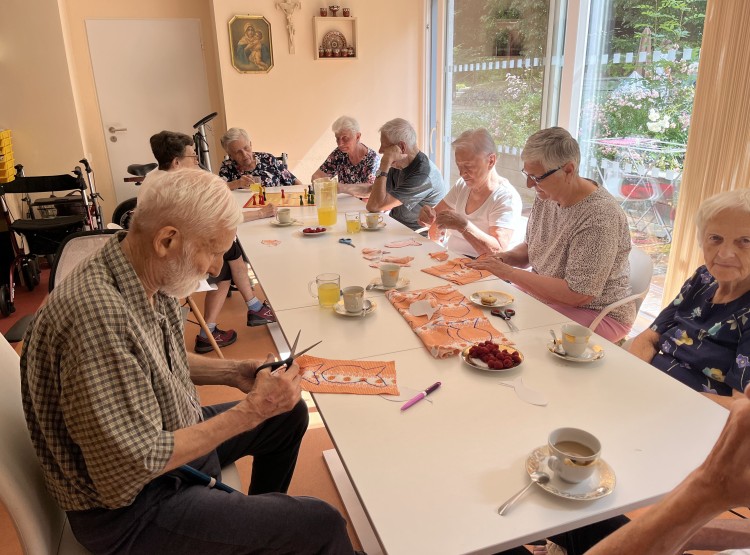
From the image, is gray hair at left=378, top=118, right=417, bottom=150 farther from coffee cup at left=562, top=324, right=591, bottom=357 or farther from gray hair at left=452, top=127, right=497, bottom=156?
coffee cup at left=562, top=324, right=591, bottom=357

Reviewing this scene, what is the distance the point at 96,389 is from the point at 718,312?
5.39 ft

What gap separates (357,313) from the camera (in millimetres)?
1701

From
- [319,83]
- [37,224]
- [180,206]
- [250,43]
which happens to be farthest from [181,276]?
[319,83]

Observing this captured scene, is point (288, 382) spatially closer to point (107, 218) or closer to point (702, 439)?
point (702, 439)

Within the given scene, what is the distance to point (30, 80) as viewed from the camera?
4.89 meters

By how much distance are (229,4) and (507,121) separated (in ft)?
9.10

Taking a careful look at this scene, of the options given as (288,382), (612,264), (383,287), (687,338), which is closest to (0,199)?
(383,287)

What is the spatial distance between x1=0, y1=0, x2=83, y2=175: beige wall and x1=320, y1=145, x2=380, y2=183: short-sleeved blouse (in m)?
2.60

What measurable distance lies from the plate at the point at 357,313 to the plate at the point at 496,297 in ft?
1.09

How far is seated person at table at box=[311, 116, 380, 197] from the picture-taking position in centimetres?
394

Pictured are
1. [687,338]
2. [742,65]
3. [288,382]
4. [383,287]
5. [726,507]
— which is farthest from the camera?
[742,65]

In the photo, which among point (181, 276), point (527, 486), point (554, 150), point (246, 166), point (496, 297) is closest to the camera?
point (527, 486)

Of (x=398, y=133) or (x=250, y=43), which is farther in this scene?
(x=250, y=43)

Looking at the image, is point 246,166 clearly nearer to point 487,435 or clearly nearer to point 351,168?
point 351,168
